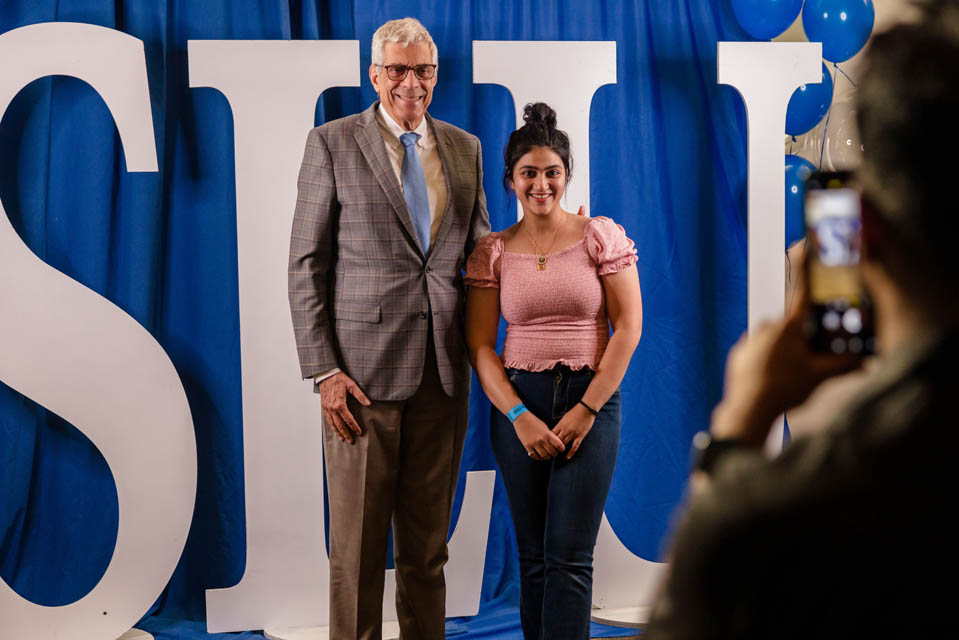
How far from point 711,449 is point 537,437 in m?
1.60

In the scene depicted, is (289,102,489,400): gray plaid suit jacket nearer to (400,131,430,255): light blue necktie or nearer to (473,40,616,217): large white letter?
(400,131,430,255): light blue necktie

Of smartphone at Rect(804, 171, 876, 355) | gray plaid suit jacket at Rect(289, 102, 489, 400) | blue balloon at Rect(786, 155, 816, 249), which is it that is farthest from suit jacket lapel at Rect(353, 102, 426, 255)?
smartphone at Rect(804, 171, 876, 355)

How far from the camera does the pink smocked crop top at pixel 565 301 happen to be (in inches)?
86.8

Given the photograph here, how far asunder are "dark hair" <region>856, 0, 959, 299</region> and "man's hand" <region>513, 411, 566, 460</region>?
1.68m

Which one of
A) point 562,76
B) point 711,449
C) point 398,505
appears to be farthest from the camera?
point 562,76

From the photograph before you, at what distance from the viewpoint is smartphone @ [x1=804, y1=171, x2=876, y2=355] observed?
627 millimetres

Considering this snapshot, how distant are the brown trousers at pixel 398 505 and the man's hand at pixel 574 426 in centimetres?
34

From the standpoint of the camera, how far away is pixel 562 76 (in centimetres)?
282

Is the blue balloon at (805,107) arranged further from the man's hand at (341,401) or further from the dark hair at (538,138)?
the man's hand at (341,401)

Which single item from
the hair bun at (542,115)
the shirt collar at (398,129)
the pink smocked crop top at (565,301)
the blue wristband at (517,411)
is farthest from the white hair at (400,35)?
the blue wristband at (517,411)

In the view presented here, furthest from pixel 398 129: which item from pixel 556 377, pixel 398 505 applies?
pixel 398 505

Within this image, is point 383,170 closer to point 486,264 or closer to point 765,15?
point 486,264

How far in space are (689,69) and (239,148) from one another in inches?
58.3

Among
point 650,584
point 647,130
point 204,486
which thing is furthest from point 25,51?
point 650,584
